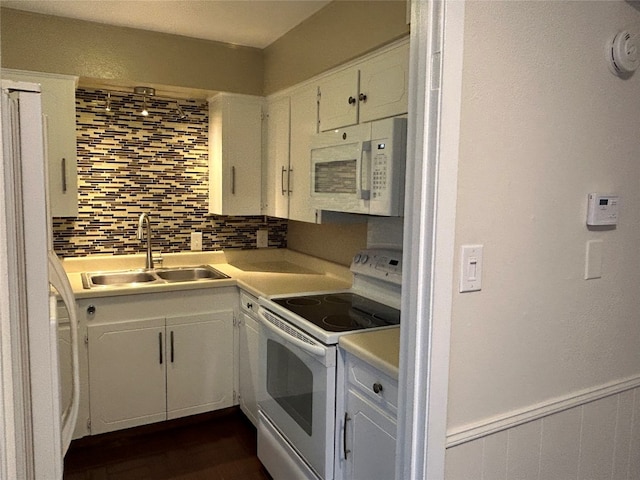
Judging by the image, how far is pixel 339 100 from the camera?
238 cm

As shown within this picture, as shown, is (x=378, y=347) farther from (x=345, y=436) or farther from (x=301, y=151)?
(x=301, y=151)

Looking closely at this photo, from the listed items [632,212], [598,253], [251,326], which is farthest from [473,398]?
[251,326]

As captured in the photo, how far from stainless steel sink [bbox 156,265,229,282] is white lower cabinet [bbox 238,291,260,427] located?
40 cm

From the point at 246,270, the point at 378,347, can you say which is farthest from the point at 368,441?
the point at 246,270

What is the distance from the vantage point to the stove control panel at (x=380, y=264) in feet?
7.59

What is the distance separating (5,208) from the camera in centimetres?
90

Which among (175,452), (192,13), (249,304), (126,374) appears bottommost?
(175,452)

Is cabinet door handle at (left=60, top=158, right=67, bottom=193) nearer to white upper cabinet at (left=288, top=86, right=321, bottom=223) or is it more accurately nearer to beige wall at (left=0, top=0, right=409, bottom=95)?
beige wall at (left=0, top=0, right=409, bottom=95)

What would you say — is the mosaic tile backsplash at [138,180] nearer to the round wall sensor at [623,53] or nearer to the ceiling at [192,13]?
the ceiling at [192,13]

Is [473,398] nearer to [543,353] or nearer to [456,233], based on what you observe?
[543,353]

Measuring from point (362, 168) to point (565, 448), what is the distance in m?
1.18

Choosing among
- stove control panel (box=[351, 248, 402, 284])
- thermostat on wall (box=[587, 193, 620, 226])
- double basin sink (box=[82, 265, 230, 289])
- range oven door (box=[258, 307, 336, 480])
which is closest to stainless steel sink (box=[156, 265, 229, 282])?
double basin sink (box=[82, 265, 230, 289])

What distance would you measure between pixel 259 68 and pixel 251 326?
1.66m

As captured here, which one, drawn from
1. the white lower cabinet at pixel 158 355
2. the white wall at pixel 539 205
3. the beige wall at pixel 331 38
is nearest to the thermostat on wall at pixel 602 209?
the white wall at pixel 539 205
